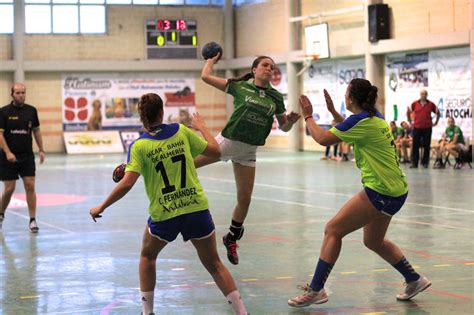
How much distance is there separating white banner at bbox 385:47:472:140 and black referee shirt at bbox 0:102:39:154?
18.0 m

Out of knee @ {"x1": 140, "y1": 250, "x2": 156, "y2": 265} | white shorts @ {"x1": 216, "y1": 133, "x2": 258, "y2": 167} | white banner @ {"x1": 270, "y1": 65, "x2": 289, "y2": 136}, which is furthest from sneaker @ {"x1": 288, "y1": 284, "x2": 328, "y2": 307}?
white banner @ {"x1": 270, "y1": 65, "x2": 289, "y2": 136}

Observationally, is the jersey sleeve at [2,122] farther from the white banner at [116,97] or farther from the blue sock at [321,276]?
the white banner at [116,97]

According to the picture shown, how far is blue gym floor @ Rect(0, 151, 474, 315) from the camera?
8250 mm

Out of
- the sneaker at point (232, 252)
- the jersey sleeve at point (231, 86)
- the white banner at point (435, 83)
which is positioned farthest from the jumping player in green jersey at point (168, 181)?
the white banner at point (435, 83)

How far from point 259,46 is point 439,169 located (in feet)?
56.1

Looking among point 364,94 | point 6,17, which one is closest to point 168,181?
point 364,94

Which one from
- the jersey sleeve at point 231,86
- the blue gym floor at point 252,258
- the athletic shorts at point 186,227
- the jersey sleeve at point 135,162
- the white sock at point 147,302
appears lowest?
the blue gym floor at point 252,258

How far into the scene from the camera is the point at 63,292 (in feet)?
29.1

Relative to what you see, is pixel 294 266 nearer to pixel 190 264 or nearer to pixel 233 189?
pixel 190 264

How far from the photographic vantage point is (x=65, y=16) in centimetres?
4016

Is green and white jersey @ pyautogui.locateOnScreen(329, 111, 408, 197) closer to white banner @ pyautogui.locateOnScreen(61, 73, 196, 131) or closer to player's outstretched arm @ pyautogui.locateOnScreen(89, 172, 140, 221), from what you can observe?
player's outstretched arm @ pyautogui.locateOnScreen(89, 172, 140, 221)

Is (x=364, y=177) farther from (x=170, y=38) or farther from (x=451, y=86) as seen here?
(x=170, y=38)

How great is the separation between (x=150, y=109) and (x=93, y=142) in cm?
3430

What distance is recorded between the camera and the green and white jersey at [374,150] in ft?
25.8
